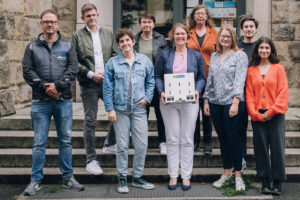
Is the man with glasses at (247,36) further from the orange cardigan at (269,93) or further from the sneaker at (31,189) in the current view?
the sneaker at (31,189)

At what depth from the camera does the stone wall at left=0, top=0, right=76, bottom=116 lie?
6498 millimetres

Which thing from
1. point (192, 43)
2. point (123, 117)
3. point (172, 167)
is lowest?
point (172, 167)

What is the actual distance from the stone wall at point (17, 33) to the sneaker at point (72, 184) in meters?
2.19

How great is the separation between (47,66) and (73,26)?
142 inches

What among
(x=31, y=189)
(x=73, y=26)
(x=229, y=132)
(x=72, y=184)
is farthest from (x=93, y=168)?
(x=73, y=26)

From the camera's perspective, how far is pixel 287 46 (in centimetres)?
768

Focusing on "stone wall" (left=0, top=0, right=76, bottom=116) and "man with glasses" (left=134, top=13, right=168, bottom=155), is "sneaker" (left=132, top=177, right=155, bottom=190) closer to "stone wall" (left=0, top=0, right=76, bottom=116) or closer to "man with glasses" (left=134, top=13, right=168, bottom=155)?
"man with glasses" (left=134, top=13, right=168, bottom=155)

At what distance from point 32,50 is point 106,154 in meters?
1.77

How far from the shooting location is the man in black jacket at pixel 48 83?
452cm

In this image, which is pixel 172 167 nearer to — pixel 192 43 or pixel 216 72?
pixel 216 72

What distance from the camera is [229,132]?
15.3ft

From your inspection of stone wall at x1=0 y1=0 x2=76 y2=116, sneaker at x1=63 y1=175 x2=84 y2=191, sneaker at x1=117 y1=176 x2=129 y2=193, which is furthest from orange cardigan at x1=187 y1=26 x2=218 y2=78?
stone wall at x1=0 y1=0 x2=76 y2=116

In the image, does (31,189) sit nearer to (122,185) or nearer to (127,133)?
(122,185)

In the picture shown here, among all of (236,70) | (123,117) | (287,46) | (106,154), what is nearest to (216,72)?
(236,70)
